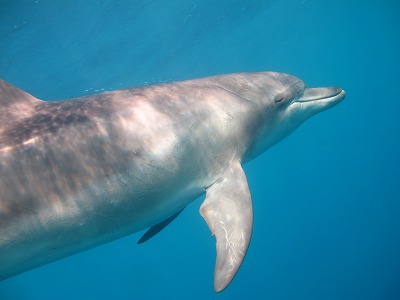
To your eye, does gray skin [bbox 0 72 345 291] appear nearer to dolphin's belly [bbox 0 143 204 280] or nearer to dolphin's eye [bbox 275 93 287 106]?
dolphin's belly [bbox 0 143 204 280]

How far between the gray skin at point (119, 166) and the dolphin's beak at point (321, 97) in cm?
145

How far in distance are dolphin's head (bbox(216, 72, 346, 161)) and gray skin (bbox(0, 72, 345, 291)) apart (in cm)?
7

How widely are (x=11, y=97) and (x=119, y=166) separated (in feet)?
6.61

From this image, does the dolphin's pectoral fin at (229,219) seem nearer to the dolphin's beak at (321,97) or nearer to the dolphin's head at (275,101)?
the dolphin's head at (275,101)

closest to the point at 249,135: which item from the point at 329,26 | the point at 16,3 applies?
the point at 16,3

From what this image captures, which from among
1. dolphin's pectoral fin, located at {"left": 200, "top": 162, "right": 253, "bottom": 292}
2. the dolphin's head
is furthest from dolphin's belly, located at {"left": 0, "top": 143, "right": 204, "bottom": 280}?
the dolphin's head

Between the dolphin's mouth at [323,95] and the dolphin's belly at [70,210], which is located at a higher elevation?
the dolphin's mouth at [323,95]

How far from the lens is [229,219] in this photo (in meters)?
5.12

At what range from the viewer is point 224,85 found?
6348 millimetres

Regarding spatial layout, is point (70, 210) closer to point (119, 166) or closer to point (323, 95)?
point (119, 166)

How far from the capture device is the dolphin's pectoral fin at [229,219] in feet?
15.0

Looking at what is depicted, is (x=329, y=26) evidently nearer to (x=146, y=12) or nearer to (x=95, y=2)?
(x=146, y=12)

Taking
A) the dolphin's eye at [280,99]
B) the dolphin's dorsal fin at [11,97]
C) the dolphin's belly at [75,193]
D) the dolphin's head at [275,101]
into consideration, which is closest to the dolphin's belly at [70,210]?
the dolphin's belly at [75,193]

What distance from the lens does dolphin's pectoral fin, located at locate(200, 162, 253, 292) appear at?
4578mm
